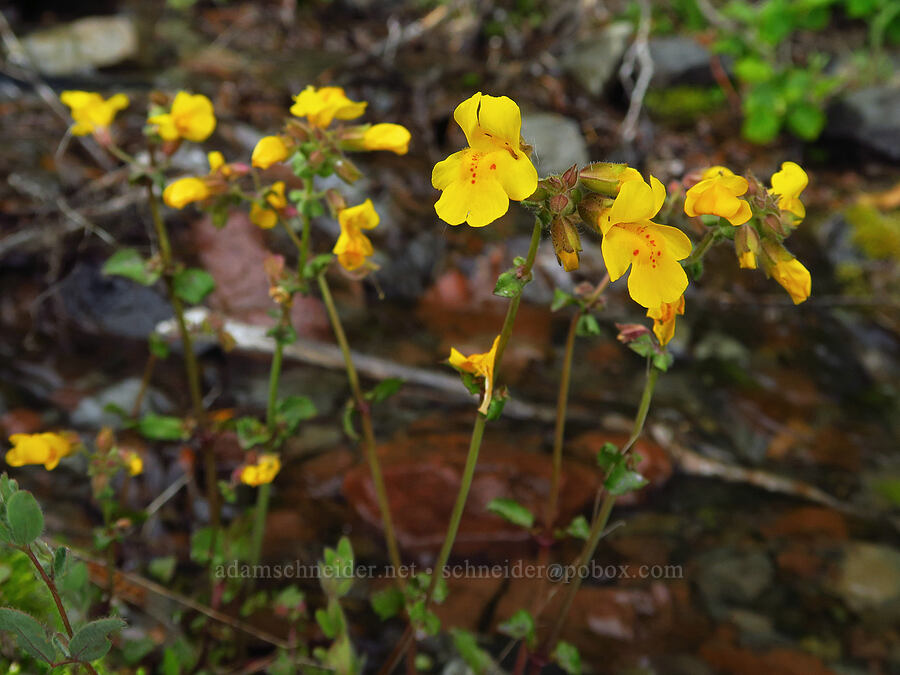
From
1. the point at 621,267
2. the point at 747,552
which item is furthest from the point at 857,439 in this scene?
the point at 621,267

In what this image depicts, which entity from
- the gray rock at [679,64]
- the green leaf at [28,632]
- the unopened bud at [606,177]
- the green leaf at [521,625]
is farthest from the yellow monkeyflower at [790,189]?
the gray rock at [679,64]

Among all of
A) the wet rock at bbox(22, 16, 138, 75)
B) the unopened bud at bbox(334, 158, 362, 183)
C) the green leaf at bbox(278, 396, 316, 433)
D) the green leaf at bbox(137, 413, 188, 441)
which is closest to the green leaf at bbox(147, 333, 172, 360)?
the green leaf at bbox(137, 413, 188, 441)

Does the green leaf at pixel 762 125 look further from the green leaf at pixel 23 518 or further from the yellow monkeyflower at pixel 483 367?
the green leaf at pixel 23 518

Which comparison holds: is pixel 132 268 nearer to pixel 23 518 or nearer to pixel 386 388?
pixel 386 388

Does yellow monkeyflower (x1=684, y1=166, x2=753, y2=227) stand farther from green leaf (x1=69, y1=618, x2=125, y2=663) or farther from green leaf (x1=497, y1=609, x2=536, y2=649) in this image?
green leaf (x1=69, y1=618, x2=125, y2=663)

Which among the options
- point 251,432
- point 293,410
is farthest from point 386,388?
point 251,432

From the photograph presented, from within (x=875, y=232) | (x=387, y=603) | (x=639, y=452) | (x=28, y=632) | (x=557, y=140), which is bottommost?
(x=875, y=232)
